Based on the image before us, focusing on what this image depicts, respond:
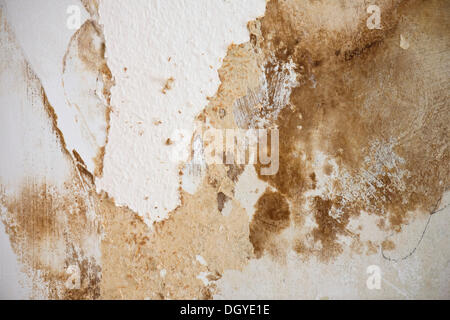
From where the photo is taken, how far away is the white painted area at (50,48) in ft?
3.49

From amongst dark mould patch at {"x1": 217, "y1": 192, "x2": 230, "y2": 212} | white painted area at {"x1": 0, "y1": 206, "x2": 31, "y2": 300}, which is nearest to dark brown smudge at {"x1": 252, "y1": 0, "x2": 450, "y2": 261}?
dark mould patch at {"x1": 217, "y1": 192, "x2": 230, "y2": 212}

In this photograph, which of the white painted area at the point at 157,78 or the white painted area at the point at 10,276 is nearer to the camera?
the white painted area at the point at 157,78

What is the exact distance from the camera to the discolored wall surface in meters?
1.00

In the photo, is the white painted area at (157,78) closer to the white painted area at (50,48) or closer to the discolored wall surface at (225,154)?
the discolored wall surface at (225,154)

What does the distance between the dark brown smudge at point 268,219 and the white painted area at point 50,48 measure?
680mm

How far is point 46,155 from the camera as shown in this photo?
1095mm

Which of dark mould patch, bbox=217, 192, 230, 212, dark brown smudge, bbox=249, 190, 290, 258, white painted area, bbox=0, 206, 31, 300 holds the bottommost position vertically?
white painted area, bbox=0, 206, 31, 300

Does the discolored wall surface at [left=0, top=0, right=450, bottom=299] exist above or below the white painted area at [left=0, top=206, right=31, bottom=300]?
above

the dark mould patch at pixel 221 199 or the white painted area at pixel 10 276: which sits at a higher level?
the dark mould patch at pixel 221 199

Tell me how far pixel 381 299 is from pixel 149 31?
52.9 inches

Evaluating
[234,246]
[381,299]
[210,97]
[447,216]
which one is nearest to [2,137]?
[210,97]

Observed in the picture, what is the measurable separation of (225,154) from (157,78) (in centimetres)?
39

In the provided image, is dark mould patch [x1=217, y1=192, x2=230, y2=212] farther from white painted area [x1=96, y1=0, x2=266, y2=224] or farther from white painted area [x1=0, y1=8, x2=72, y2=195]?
white painted area [x1=0, y1=8, x2=72, y2=195]

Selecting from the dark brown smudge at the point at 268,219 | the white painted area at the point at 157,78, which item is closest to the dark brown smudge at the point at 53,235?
the white painted area at the point at 157,78
